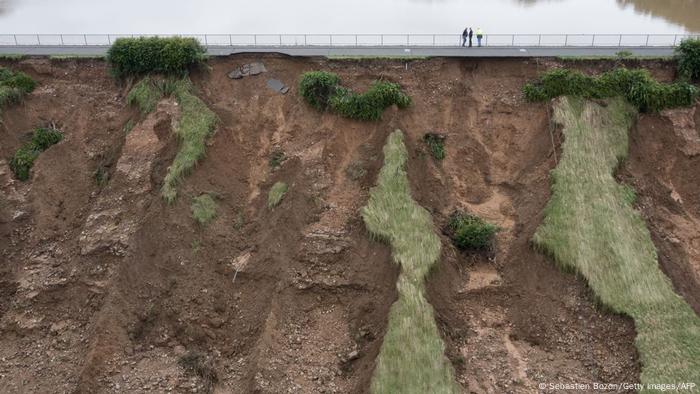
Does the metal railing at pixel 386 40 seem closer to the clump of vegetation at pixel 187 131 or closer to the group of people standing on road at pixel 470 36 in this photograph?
the group of people standing on road at pixel 470 36

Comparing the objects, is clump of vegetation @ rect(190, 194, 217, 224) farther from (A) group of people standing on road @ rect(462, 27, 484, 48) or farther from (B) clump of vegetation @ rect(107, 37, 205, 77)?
(A) group of people standing on road @ rect(462, 27, 484, 48)

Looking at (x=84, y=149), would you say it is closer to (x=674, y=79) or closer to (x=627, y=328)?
(x=627, y=328)

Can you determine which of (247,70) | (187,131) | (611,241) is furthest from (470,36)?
(187,131)

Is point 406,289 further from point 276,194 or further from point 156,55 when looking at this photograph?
point 156,55

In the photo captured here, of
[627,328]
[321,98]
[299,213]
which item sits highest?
[321,98]

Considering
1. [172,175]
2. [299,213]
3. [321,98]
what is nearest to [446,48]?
[321,98]

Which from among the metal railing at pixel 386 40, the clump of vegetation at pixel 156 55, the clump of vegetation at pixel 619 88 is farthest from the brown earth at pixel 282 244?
the metal railing at pixel 386 40

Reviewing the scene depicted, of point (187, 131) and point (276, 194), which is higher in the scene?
point (187, 131)
